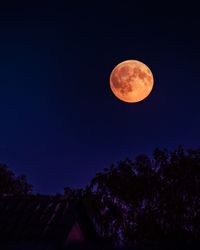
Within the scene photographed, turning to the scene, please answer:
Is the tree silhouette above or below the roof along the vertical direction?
above

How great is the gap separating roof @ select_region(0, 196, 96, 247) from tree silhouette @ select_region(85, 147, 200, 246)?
23120mm

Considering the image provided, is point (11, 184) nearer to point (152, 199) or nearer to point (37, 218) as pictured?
point (152, 199)

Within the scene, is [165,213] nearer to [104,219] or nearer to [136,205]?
[136,205]

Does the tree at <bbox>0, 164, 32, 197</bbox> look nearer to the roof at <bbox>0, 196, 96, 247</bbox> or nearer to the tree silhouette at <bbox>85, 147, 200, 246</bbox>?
the tree silhouette at <bbox>85, 147, 200, 246</bbox>

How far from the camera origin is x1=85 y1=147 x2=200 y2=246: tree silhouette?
37812 millimetres

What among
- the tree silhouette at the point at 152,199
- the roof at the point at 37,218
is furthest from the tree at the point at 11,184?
the roof at the point at 37,218

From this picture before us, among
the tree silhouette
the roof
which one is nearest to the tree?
the tree silhouette

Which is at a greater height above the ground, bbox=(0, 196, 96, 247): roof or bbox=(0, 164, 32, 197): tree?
bbox=(0, 164, 32, 197): tree

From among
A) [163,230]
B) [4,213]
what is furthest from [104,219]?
[4,213]

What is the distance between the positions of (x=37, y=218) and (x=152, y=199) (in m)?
26.2

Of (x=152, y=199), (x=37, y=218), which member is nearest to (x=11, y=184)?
(x=152, y=199)

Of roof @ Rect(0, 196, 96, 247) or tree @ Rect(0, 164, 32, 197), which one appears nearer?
roof @ Rect(0, 196, 96, 247)

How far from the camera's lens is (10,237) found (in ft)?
46.0

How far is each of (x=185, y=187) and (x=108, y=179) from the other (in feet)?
26.1
